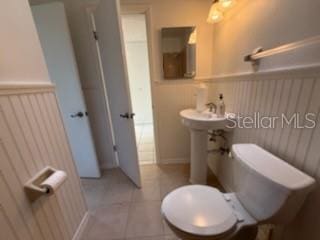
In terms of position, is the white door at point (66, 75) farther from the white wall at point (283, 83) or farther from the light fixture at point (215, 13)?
the white wall at point (283, 83)

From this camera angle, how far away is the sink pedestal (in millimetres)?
1671

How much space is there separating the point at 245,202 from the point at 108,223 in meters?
1.16

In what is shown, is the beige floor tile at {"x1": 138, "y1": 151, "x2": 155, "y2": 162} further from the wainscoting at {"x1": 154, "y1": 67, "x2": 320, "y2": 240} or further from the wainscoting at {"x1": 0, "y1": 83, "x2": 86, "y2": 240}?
the wainscoting at {"x1": 0, "y1": 83, "x2": 86, "y2": 240}

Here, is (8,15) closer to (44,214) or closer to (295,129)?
(44,214)

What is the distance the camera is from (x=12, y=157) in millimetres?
790

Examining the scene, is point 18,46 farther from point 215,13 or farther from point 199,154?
point 199,154

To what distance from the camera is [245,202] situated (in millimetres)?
954

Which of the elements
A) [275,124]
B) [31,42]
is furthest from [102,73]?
[275,124]

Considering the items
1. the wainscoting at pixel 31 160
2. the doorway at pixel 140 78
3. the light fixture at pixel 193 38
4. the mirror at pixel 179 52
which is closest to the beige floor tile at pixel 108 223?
the wainscoting at pixel 31 160

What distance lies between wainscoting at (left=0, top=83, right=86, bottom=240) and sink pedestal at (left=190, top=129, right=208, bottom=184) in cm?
116

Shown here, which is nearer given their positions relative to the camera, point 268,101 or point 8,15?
point 8,15

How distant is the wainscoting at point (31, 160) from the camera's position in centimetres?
76

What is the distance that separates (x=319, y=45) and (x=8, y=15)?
1521mm

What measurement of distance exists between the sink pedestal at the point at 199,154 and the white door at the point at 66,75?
1185mm
